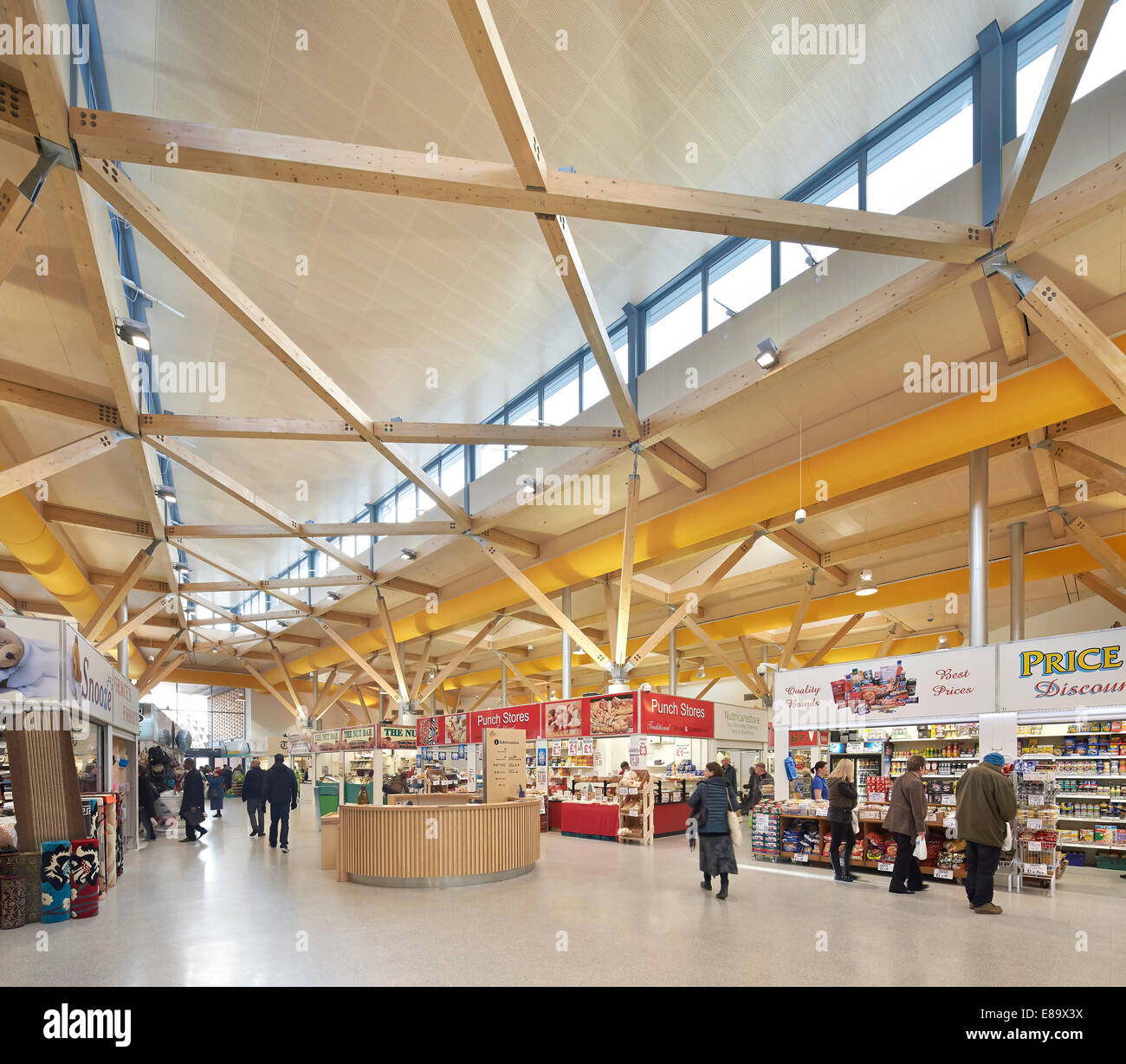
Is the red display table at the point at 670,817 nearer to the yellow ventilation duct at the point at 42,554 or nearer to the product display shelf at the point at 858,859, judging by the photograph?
the product display shelf at the point at 858,859

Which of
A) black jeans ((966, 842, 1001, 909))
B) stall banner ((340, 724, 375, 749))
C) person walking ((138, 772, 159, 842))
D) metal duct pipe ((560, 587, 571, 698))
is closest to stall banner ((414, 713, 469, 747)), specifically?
stall banner ((340, 724, 375, 749))

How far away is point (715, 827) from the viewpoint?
8203mm

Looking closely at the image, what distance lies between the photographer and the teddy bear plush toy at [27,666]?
727cm

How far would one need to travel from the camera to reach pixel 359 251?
34.3 feet

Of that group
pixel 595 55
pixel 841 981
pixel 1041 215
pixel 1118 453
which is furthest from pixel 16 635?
pixel 1118 453

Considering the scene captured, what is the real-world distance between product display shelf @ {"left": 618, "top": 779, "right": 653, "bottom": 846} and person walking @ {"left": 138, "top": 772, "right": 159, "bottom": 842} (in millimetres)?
9320

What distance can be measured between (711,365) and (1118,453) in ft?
20.0

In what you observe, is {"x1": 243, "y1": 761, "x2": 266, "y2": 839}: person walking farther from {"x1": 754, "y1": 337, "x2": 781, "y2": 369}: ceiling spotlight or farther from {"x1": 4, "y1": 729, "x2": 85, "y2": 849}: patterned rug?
{"x1": 754, "y1": 337, "x2": 781, "y2": 369}: ceiling spotlight

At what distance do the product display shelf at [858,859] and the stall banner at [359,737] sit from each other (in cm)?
1522

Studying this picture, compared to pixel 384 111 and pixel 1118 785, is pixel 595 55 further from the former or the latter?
pixel 1118 785

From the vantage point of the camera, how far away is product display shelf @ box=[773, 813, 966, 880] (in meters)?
9.03

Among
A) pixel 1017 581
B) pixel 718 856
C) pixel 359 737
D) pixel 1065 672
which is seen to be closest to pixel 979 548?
pixel 1065 672

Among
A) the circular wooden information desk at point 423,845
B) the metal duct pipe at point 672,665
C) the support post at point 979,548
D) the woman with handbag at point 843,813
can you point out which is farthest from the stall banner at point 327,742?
the support post at point 979,548

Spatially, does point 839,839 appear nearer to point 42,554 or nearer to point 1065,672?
point 1065,672
